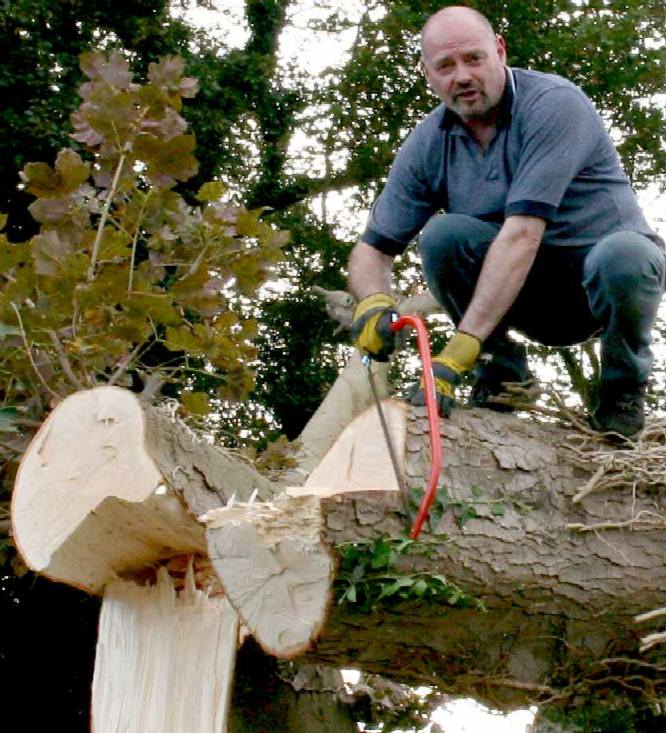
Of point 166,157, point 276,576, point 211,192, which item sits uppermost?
point 166,157

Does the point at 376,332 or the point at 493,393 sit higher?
the point at 376,332

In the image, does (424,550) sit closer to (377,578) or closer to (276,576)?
(377,578)

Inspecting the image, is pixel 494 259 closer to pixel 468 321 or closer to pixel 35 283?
pixel 468 321

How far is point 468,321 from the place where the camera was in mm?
2895

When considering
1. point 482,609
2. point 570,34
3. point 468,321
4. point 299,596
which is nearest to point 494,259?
point 468,321

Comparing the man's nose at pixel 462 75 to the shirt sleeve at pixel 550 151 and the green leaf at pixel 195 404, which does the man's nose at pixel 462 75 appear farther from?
the green leaf at pixel 195 404

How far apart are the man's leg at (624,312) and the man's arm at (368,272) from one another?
0.56 meters

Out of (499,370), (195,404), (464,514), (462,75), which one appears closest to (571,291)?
(499,370)

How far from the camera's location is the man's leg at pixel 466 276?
3.10 metres

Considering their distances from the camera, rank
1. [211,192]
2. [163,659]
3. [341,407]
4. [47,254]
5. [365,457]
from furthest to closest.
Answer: [341,407]
[211,192]
[47,254]
[163,659]
[365,457]

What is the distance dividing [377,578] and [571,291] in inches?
47.6

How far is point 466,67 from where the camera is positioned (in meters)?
3.09

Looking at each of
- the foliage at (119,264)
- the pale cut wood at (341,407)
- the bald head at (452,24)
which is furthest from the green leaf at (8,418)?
the pale cut wood at (341,407)

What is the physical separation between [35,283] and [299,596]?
4.21 feet
